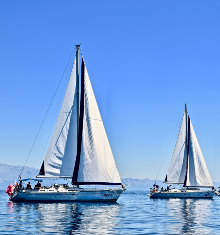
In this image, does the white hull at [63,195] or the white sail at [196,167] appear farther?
the white sail at [196,167]

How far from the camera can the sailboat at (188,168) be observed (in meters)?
68.6

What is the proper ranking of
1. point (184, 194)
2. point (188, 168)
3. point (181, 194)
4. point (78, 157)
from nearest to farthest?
point (78, 157) < point (181, 194) < point (184, 194) < point (188, 168)

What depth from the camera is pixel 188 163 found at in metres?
69.7

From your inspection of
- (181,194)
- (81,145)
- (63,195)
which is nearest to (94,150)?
(81,145)

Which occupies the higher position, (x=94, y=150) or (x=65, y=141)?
(x=65, y=141)

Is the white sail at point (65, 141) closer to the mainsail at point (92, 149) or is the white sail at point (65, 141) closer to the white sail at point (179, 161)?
the mainsail at point (92, 149)

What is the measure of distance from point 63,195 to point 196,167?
32951 millimetres

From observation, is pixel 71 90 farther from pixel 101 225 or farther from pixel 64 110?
pixel 101 225

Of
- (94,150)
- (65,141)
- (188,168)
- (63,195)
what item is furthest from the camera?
(188,168)

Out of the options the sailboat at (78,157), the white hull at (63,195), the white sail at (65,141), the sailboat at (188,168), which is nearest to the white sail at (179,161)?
the sailboat at (188,168)

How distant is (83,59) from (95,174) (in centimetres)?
1497

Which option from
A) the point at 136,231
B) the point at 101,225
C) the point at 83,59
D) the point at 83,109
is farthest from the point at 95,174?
the point at 136,231

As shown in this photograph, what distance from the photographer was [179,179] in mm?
70938

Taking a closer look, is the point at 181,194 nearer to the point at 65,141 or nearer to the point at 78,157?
the point at 78,157
